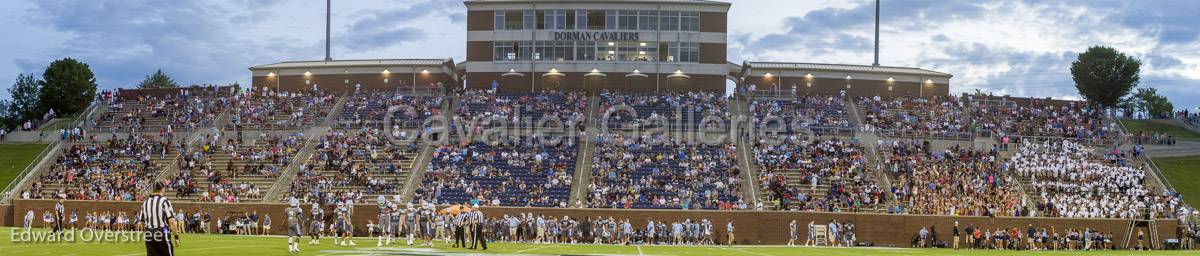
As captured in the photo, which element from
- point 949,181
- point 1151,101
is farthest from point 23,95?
point 1151,101

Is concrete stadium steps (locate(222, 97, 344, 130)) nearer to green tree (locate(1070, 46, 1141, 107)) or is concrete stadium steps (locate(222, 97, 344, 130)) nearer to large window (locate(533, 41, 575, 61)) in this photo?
large window (locate(533, 41, 575, 61))

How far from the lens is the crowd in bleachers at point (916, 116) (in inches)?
2441

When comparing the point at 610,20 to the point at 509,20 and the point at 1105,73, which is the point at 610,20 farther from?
the point at 1105,73

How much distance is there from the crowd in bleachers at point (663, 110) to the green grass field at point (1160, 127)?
103 feet

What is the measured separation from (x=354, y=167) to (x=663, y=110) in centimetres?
1747

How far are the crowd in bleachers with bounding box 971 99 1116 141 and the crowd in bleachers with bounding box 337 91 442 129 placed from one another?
3027cm

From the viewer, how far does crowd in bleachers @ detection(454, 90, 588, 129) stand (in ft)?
205

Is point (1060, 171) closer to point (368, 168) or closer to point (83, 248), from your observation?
point (368, 168)

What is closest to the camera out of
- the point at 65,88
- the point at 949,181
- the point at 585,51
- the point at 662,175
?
the point at 949,181

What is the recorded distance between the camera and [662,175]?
54.4 metres

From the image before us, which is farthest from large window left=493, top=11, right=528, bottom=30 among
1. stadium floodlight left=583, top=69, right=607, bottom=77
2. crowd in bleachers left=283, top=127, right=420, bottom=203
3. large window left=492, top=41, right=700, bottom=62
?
crowd in bleachers left=283, top=127, right=420, bottom=203

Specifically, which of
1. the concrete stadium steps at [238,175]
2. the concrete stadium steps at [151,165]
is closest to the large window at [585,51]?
the concrete stadium steps at [238,175]

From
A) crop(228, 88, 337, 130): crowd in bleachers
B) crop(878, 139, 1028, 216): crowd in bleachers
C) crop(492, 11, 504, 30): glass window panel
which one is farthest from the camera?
crop(492, 11, 504, 30): glass window panel

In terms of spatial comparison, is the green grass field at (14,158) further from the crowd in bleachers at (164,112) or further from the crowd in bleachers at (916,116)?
the crowd in bleachers at (916,116)
